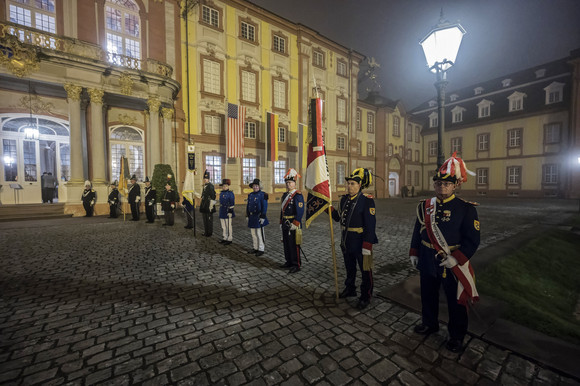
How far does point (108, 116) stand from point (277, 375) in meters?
16.5

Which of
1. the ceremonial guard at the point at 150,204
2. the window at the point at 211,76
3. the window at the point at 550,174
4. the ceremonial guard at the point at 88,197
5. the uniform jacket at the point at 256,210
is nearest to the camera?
the uniform jacket at the point at 256,210

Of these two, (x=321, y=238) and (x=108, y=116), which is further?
(x=108, y=116)

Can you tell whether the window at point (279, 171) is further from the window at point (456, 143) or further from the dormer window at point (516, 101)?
the dormer window at point (516, 101)

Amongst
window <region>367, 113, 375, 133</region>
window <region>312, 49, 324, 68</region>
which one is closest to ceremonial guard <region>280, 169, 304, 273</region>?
window <region>312, 49, 324, 68</region>

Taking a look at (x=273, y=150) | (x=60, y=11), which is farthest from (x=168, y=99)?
(x=273, y=150)

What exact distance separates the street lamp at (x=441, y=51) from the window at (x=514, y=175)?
107ft

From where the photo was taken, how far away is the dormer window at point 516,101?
27.8 metres

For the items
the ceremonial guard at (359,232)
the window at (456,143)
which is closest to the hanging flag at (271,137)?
the ceremonial guard at (359,232)

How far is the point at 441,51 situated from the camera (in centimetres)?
471

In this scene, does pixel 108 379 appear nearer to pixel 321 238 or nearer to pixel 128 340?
pixel 128 340

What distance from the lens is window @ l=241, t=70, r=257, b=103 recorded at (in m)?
19.5

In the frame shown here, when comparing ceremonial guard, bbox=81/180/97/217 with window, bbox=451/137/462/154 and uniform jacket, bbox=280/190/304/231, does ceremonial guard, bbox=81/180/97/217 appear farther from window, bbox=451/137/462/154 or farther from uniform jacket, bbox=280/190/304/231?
window, bbox=451/137/462/154

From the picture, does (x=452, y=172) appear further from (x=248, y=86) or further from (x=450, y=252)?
(x=248, y=86)

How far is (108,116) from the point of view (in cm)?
1399
